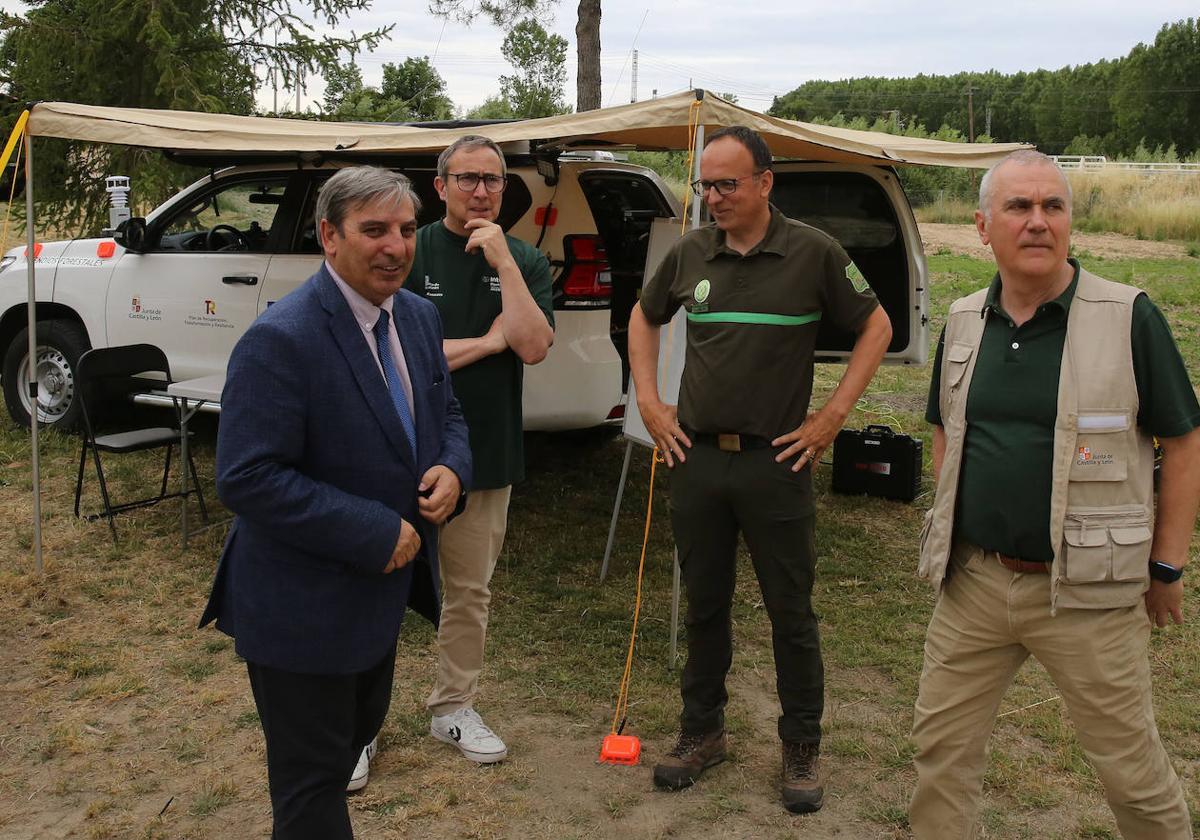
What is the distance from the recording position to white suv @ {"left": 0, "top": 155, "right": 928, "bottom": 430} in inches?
219

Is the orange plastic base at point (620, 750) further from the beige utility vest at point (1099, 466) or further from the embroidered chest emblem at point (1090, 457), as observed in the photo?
the embroidered chest emblem at point (1090, 457)

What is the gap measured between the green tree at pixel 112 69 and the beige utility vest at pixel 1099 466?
9.50 metres

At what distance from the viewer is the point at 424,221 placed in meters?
5.69

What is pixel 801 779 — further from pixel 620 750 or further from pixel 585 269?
pixel 585 269

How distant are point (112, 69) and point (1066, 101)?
247 ft

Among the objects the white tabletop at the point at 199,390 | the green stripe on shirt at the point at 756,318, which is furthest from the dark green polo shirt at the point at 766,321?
the white tabletop at the point at 199,390

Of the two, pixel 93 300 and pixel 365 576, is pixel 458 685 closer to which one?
pixel 365 576

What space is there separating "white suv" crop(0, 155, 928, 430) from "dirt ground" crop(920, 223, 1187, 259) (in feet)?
39.5

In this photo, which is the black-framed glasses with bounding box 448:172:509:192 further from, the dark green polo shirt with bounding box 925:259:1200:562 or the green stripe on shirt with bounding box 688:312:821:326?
the dark green polo shirt with bounding box 925:259:1200:562

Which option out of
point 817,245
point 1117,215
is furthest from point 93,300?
point 1117,215

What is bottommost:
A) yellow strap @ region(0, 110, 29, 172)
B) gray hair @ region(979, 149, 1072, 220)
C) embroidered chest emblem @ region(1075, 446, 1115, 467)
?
embroidered chest emblem @ region(1075, 446, 1115, 467)

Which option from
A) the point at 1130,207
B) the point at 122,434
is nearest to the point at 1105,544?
the point at 122,434

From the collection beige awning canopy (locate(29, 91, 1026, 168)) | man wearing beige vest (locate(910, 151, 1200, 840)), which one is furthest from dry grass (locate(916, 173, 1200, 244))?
man wearing beige vest (locate(910, 151, 1200, 840))

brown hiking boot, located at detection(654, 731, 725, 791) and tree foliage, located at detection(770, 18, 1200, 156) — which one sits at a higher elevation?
tree foliage, located at detection(770, 18, 1200, 156)
